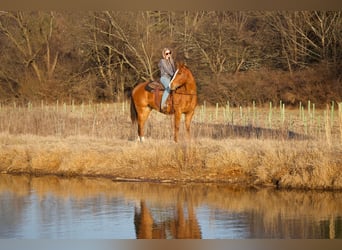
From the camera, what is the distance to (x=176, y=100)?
10375 mm

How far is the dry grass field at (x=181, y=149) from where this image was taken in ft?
28.3

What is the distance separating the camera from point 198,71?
48.8 ft

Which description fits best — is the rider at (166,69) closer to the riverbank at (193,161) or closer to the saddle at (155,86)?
the saddle at (155,86)

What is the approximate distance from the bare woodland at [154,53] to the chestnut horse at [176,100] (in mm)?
3019

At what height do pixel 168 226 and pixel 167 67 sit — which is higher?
pixel 167 67

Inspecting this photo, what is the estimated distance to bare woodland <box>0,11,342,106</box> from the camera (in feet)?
45.8

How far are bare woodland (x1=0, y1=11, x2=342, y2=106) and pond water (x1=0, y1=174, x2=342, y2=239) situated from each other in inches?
214

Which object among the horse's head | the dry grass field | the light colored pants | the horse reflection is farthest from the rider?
the horse reflection

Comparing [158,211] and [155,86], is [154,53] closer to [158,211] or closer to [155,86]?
[155,86]

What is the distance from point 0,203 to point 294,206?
2.81 metres

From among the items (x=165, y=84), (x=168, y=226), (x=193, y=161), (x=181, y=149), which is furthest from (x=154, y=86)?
(x=168, y=226)

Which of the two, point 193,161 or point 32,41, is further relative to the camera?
point 32,41

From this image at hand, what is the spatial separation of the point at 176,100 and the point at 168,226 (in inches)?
155

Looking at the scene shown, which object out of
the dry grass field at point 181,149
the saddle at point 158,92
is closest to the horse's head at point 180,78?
the saddle at point 158,92
